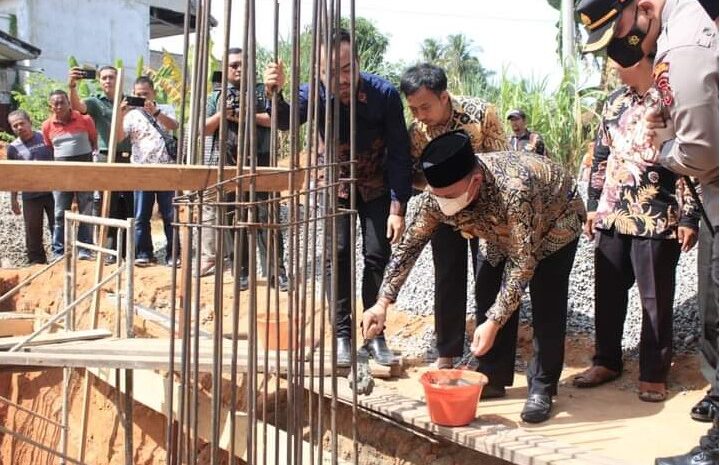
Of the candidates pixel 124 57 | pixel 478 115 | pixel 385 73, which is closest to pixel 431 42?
pixel 124 57

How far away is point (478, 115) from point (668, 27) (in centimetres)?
151

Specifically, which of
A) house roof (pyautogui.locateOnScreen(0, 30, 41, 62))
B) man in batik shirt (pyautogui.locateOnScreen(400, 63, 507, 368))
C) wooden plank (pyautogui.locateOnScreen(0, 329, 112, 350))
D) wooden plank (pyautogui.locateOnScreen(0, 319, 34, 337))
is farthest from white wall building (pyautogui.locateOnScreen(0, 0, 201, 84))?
man in batik shirt (pyautogui.locateOnScreen(400, 63, 507, 368))

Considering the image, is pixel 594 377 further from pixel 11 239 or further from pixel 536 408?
pixel 11 239

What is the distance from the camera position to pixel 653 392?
12.4ft

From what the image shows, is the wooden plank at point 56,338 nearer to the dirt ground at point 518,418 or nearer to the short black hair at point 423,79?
the dirt ground at point 518,418

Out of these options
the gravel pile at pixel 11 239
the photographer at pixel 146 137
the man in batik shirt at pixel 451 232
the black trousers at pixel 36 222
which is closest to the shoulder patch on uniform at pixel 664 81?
the man in batik shirt at pixel 451 232

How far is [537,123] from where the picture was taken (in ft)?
30.7

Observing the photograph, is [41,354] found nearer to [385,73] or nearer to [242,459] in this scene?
[242,459]

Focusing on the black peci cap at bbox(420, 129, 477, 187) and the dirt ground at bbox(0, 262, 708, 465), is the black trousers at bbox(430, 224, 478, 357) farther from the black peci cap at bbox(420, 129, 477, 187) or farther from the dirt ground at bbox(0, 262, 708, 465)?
the black peci cap at bbox(420, 129, 477, 187)

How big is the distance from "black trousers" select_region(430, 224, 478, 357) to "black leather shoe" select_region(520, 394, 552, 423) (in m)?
0.55

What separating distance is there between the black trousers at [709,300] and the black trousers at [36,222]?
21.7 ft

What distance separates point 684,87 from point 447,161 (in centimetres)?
89

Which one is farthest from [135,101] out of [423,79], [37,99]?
[37,99]

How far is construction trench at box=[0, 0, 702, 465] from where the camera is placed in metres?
2.29
